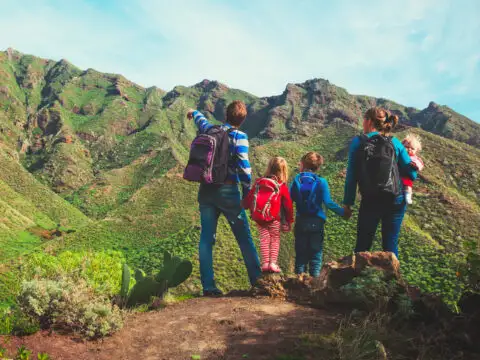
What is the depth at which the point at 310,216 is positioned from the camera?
572 centimetres

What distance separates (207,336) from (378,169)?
9.51 ft

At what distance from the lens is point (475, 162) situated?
18.6 m

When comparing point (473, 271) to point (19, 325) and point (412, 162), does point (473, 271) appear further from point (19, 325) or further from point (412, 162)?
point (19, 325)

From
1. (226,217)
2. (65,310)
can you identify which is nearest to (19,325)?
(65,310)

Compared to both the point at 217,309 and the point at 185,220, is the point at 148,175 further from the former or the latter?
the point at 217,309

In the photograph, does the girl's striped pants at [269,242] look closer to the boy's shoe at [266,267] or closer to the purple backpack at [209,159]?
the boy's shoe at [266,267]

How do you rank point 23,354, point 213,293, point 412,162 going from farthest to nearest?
1. point 213,293
2. point 412,162
3. point 23,354

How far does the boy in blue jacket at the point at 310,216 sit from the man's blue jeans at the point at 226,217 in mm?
840

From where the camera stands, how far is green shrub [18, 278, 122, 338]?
3.84 m

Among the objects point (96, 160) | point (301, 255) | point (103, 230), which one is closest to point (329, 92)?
point (96, 160)

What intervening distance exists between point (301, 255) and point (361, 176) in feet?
5.81

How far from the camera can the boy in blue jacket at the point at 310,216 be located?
18.7 feet

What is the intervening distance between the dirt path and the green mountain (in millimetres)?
1886

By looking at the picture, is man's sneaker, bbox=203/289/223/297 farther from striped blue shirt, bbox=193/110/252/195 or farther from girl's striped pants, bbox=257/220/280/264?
striped blue shirt, bbox=193/110/252/195
